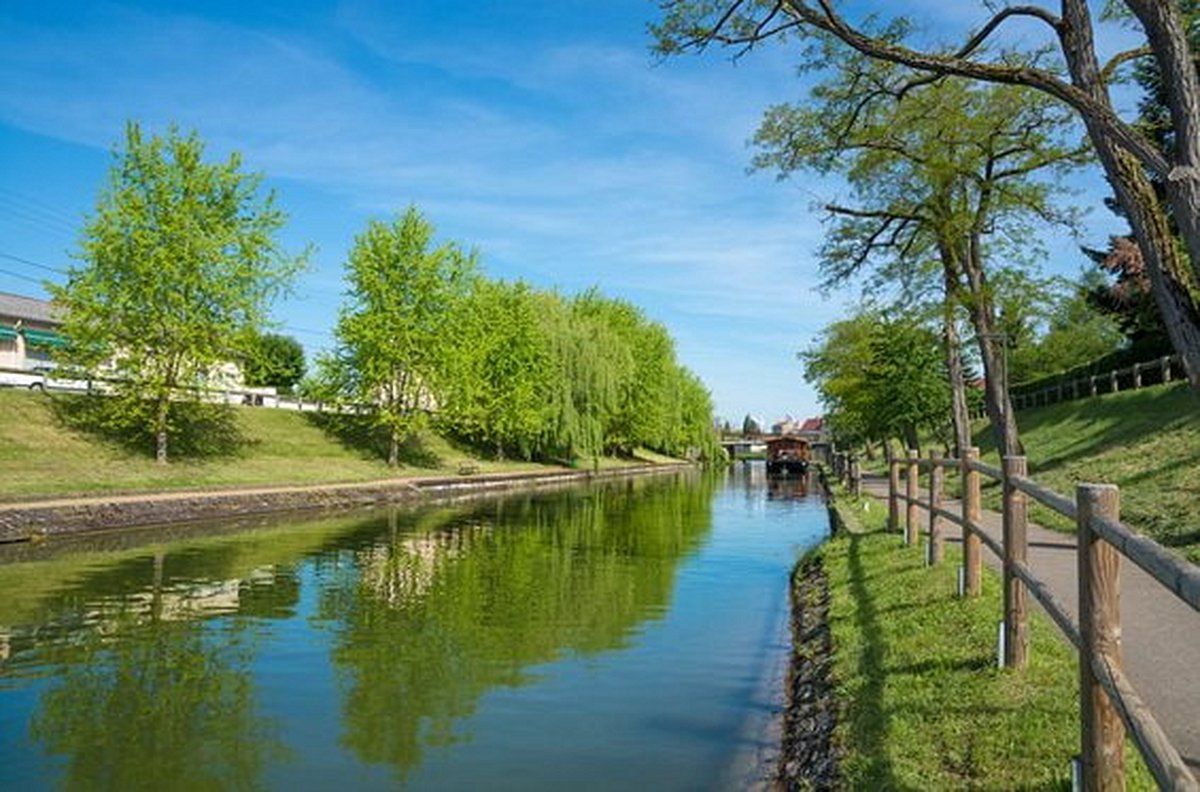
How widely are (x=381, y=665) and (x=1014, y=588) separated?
5763 mm

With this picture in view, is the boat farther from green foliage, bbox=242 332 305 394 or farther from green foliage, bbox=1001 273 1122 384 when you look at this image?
green foliage, bbox=242 332 305 394

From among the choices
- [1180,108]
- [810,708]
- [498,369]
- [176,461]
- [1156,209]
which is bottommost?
[810,708]

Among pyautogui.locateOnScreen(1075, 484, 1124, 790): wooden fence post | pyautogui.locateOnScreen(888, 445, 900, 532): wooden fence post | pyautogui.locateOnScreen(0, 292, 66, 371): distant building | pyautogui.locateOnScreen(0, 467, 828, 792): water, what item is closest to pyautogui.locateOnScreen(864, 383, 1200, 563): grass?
pyautogui.locateOnScreen(888, 445, 900, 532): wooden fence post

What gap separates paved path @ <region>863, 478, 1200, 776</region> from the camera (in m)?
5.02

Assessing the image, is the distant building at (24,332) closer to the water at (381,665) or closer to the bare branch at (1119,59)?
the water at (381,665)

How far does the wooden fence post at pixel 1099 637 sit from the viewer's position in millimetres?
3781

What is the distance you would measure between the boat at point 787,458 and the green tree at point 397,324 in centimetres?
3091

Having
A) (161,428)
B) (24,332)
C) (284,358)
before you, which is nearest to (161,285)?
(161,428)

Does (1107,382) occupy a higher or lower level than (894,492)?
higher

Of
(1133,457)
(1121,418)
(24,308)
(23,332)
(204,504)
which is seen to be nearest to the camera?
(1133,457)

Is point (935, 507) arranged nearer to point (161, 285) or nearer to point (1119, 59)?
point (1119, 59)

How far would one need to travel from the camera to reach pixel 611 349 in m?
52.7

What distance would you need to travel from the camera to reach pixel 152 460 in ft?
A: 92.1

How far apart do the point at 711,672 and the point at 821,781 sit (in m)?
3.84
